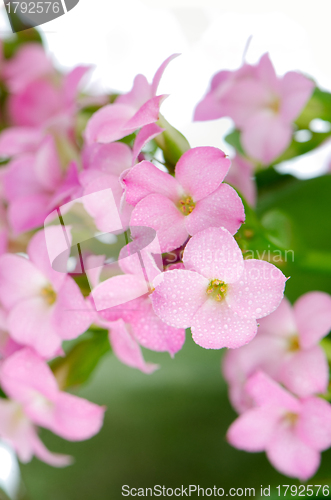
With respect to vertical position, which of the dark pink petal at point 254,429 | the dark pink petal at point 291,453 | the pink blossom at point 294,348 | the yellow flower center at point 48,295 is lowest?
the dark pink petal at point 291,453

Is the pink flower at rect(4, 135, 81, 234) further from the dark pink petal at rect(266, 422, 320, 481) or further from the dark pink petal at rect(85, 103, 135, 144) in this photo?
the dark pink petal at rect(266, 422, 320, 481)

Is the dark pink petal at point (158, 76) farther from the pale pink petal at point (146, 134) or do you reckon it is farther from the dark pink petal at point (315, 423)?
the dark pink petal at point (315, 423)

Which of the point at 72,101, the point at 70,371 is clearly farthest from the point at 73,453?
the point at 72,101

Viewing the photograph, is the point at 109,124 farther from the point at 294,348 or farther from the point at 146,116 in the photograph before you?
the point at 294,348

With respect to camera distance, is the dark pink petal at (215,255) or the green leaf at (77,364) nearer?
the dark pink petal at (215,255)

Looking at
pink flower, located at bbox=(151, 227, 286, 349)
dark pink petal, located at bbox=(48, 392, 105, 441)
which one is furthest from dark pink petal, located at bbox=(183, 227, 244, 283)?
dark pink petal, located at bbox=(48, 392, 105, 441)

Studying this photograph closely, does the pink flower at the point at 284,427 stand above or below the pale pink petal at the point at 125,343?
below

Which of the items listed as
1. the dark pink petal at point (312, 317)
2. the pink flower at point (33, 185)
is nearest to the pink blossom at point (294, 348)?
the dark pink petal at point (312, 317)
